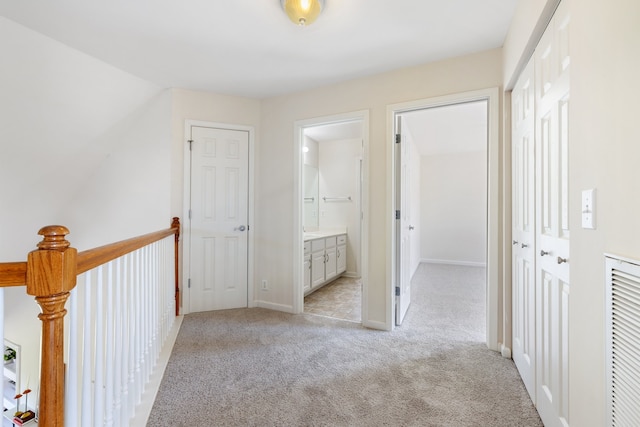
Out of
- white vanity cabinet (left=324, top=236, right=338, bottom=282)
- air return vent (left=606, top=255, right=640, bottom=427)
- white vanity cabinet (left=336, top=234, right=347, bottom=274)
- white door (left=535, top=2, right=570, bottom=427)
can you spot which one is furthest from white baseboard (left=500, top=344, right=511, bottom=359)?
white vanity cabinet (left=336, top=234, right=347, bottom=274)

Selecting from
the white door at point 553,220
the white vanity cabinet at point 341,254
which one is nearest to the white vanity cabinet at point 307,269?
the white vanity cabinet at point 341,254

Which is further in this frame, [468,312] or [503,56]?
[468,312]

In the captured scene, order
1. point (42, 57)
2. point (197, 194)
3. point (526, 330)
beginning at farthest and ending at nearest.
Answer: point (197, 194)
point (42, 57)
point (526, 330)

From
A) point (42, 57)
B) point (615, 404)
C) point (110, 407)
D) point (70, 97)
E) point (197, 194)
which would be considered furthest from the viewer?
point (197, 194)

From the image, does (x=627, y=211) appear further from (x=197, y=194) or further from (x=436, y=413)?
(x=197, y=194)

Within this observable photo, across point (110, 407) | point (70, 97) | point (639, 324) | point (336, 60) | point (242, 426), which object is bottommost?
point (242, 426)

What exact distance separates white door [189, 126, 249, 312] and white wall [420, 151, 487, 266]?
4620 millimetres

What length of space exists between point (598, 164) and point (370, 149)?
1.96 metres

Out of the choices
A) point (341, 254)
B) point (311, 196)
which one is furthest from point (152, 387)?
point (311, 196)

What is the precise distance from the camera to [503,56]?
2240mm

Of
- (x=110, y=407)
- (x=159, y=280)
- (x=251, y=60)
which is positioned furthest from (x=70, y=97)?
(x=110, y=407)

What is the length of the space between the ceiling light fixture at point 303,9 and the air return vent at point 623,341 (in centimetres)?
186

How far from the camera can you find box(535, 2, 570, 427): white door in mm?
1220

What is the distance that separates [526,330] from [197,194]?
10.1 ft
